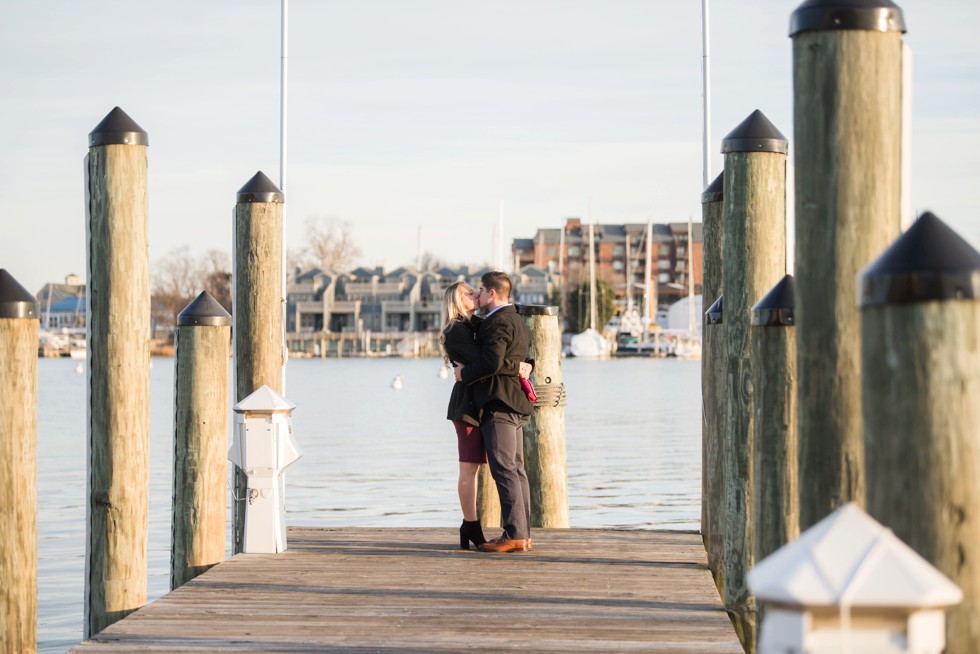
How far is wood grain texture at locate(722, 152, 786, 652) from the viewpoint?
7.07 meters

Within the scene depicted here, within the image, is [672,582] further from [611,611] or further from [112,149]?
[112,149]

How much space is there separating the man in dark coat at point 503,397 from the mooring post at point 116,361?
6.96 ft

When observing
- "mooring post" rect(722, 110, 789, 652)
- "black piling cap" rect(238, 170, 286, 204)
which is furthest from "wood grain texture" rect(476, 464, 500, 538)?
"mooring post" rect(722, 110, 789, 652)

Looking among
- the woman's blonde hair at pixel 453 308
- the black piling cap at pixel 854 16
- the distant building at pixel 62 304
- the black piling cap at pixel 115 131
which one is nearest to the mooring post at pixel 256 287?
the woman's blonde hair at pixel 453 308

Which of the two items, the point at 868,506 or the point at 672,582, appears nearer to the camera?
the point at 868,506

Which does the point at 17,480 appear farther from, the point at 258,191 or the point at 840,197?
the point at 840,197

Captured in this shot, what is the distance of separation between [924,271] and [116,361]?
522cm

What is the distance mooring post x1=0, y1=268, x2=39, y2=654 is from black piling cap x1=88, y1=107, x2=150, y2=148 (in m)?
1.09

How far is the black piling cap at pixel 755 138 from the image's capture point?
701cm

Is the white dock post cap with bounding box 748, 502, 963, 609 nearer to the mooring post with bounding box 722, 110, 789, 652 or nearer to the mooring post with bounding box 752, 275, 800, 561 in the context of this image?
the mooring post with bounding box 752, 275, 800, 561

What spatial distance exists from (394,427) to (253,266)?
32.1 metres

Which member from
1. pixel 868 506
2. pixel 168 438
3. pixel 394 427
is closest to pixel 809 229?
pixel 868 506

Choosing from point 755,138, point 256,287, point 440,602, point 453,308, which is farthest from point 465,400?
point 755,138

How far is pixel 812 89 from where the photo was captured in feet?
13.8
